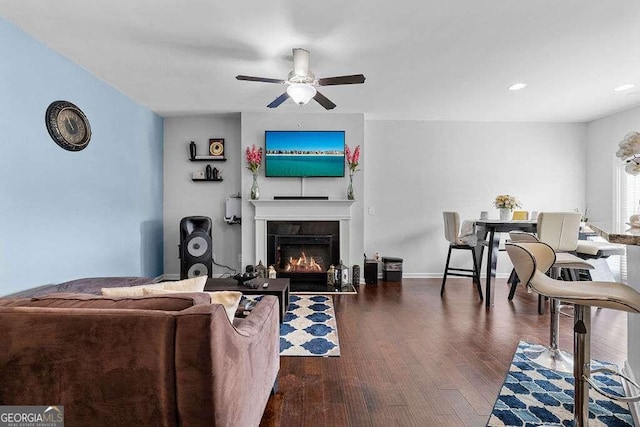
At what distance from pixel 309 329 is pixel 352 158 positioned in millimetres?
2561

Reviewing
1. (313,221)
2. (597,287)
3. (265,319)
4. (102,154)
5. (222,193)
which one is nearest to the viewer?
→ (597,287)

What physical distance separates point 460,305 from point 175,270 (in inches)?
160

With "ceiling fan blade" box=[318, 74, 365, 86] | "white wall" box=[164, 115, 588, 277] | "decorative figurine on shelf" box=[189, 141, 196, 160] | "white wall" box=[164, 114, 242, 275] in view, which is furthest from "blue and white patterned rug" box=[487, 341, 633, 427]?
"decorative figurine on shelf" box=[189, 141, 196, 160]

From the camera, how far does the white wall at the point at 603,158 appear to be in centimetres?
471

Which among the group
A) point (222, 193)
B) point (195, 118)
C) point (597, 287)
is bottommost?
point (597, 287)

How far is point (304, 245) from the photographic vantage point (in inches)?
194

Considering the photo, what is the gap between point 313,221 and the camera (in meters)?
4.86

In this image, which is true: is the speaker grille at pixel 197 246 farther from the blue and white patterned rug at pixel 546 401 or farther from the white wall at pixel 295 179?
the blue and white patterned rug at pixel 546 401

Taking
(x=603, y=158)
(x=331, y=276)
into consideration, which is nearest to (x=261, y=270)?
(x=331, y=276)

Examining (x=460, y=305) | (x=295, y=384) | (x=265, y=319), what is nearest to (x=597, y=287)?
(x=265, y=319)

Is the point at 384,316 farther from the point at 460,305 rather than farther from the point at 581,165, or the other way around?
the point at 581,165

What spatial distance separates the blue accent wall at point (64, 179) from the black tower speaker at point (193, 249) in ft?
1.98

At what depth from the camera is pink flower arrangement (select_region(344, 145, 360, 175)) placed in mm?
4730

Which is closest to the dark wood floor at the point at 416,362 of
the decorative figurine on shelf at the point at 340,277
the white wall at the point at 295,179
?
the decorative figurine on shelf at the point at 340,277
